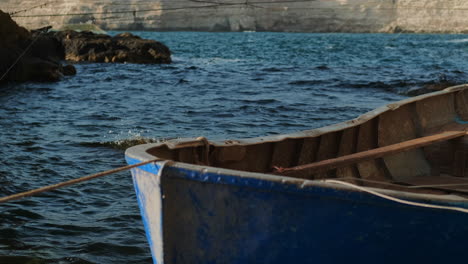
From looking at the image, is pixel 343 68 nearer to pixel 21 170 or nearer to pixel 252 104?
pixel 252 104

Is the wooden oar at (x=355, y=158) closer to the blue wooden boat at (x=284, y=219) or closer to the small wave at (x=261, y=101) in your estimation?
the blue wooden boat at (x=284, y=219)

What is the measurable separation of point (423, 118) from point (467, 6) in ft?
333

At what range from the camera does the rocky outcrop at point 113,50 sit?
30.3m

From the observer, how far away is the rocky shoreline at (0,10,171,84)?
1964cm

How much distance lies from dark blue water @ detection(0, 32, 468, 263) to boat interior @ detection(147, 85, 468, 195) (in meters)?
1.48

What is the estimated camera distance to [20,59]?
20391mm

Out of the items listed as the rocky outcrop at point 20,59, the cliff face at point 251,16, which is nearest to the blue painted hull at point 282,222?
the rocky outcrop at point 20,59

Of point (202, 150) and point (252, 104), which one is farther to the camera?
point (252, 104)

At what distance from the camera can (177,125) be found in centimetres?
1212

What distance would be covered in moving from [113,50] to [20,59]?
10939 millimetres

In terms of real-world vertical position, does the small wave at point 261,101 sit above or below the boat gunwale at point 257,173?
below

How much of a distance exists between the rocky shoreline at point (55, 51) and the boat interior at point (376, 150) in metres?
11.2

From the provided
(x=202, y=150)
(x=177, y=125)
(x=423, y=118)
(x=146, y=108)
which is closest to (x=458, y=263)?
(x=202, y=150)

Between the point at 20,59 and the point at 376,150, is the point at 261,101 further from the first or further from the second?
the point at 376,150
